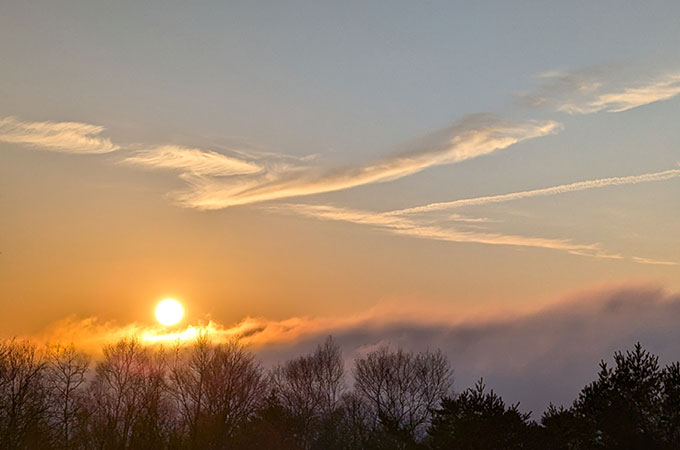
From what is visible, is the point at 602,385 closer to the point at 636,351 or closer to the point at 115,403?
the point at 636,351

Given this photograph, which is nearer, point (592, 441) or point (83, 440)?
point (83, 440)

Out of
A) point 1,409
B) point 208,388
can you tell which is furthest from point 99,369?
point 1,409

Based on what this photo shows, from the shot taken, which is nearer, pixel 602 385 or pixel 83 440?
pixel 83 440

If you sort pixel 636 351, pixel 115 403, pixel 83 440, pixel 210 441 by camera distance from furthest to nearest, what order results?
1. pixel 115 403
2. pixel 210 441
3. pixel 636 351
4. pixel 83 440

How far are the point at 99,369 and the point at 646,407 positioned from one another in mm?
71247

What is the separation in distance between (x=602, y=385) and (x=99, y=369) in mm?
67674

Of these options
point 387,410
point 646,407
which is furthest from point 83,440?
point 387,410

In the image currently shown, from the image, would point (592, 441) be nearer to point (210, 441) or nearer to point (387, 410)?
point (210, 441)

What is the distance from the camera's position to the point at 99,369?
99438 millimetres

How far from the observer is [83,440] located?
5084 centimetres

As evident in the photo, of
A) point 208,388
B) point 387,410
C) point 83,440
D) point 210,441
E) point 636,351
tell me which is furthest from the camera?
point 387,410

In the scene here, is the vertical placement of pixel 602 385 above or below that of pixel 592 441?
above

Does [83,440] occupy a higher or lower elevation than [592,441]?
higher

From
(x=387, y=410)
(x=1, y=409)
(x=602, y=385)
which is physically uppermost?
(x=1, y=409)
